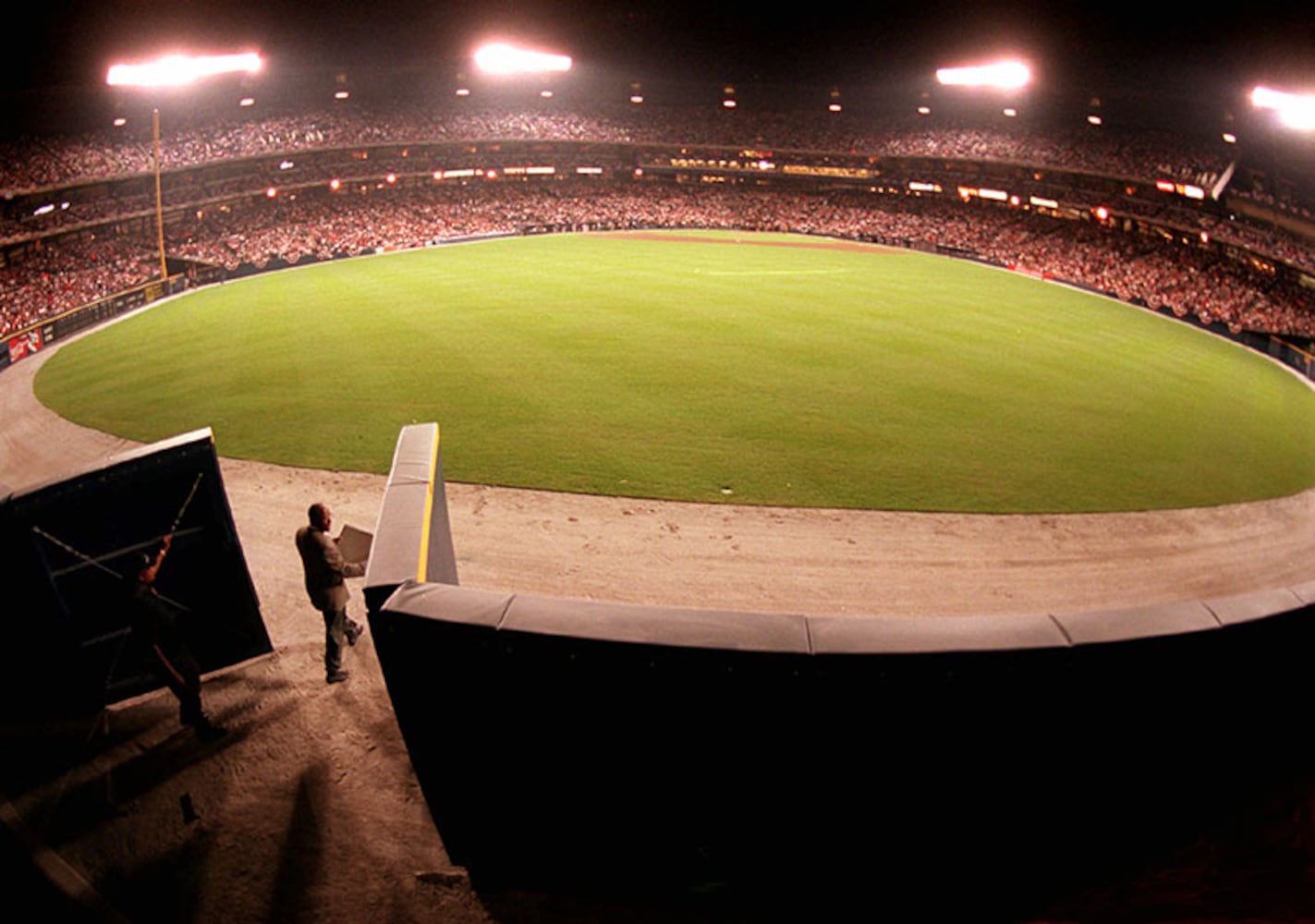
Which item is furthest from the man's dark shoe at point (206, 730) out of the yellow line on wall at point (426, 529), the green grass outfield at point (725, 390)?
the green grass outfield at point (725, 390)

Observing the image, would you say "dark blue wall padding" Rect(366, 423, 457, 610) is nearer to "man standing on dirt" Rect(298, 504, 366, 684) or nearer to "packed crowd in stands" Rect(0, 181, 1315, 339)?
"man standing on dirt" Rect(298, 504, 366, 684)

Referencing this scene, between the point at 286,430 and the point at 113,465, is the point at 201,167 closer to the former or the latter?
the point at 286,430

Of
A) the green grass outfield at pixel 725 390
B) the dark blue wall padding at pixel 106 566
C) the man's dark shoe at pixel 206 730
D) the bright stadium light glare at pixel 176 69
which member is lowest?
the man's dark shoe at pixel 206 730

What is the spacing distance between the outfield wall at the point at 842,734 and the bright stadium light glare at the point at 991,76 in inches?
2667

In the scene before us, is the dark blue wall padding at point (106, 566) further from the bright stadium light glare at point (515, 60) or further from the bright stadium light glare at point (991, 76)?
the bright stadium light glare at point (515, 60)

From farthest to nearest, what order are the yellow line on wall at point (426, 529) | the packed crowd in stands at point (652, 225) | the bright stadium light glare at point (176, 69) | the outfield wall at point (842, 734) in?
the bright stadium light glare at point (176, 69), the packed crowd in stands at point (652, 225), the yellow line on wall at point (426, 529), the outfield wall at point (842, 734)

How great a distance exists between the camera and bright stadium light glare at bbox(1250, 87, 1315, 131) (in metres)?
40.2

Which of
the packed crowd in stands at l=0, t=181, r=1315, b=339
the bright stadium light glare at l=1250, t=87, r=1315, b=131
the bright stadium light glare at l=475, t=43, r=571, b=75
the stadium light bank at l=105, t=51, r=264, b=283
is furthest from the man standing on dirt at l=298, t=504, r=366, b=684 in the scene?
the bright stadium light glare at l=475, t=43, r=571, b=75

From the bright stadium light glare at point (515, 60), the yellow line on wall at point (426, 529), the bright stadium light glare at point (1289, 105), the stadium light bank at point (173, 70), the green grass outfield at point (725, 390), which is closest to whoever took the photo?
the yellow line on wall at point (426, 529)

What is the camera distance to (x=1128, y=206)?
48625 millimetres

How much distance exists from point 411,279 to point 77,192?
2519 centimetres

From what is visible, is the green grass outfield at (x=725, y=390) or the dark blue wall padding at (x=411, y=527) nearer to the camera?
the dark blue wall padding at (x=411, y=527)

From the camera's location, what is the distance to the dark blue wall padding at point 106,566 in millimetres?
6434

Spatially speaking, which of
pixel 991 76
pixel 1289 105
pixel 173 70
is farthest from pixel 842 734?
pixel 991 76
